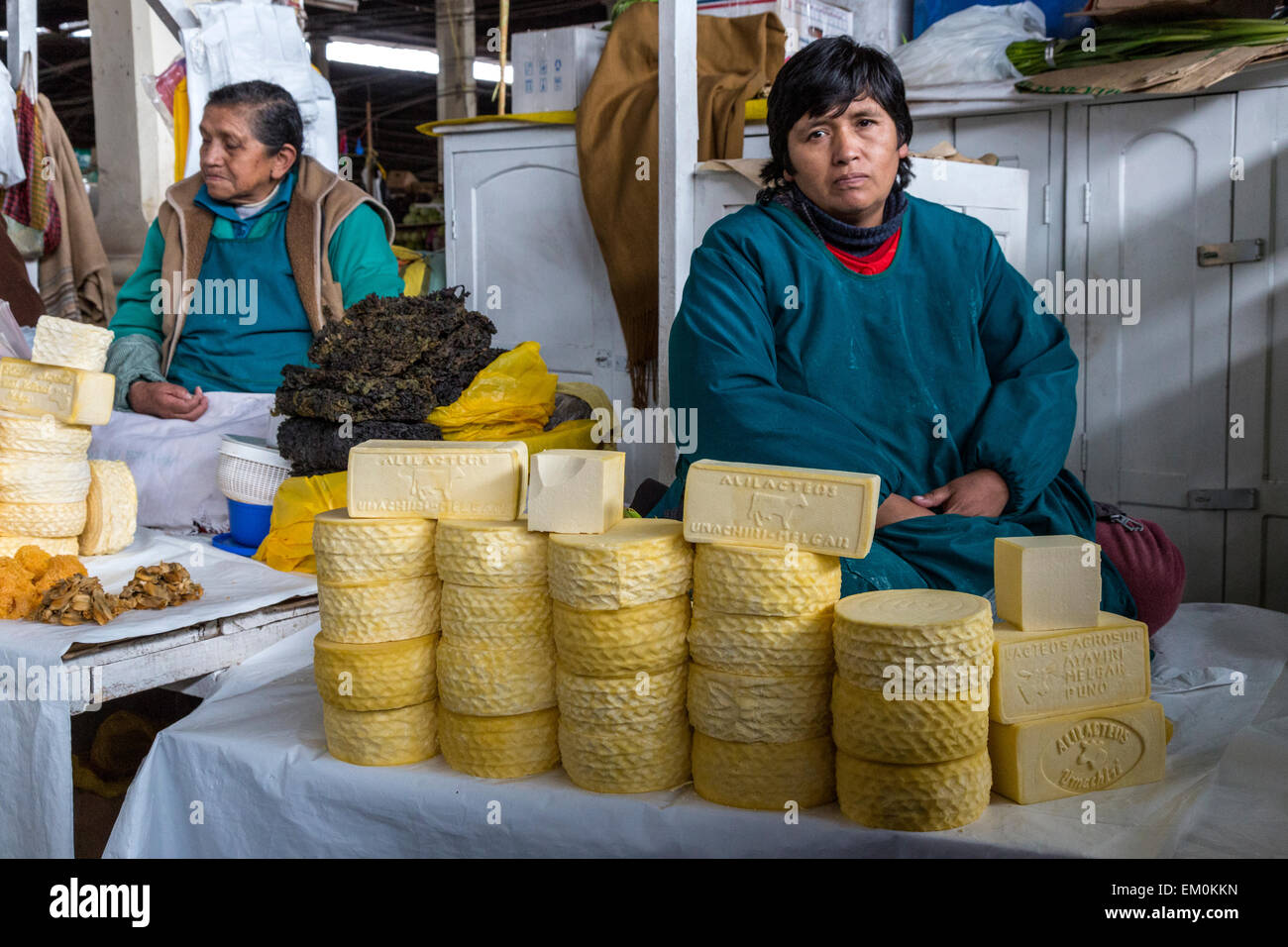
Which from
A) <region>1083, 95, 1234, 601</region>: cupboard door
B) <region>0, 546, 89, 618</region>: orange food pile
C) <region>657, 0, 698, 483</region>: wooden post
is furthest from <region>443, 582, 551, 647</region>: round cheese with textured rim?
<region>1083, 95, 1234, 601</region>: cupboard door

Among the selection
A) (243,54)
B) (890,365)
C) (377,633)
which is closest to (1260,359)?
(890,365)

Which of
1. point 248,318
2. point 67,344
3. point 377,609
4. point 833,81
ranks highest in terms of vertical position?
point 833,81

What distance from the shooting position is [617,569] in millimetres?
1648

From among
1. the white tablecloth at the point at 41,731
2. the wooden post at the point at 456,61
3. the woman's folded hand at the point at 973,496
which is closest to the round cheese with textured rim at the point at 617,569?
the woman's folded hand at the point at 973,496

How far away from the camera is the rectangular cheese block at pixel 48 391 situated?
286 cm

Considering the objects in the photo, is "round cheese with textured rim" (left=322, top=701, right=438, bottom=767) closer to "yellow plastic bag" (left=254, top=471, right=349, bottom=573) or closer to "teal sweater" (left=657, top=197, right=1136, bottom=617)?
"teal sweater" (left=657, top=197, right=1136, bottom=617)

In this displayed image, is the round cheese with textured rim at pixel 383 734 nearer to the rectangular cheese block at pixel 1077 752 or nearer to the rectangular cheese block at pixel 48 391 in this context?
the rectangular cheese block at pixel 1077 752

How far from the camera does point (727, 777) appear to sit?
1.69m

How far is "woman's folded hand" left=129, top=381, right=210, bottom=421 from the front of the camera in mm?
3791

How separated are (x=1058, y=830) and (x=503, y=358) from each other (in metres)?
2.20

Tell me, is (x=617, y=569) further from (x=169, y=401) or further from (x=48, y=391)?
(x=169, y=401)

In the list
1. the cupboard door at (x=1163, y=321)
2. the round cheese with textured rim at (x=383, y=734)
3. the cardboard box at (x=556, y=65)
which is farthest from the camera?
the cardboard box at (x=556, y=65)

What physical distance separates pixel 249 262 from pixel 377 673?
8.40ft

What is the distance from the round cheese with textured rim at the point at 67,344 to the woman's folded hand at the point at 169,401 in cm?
89
